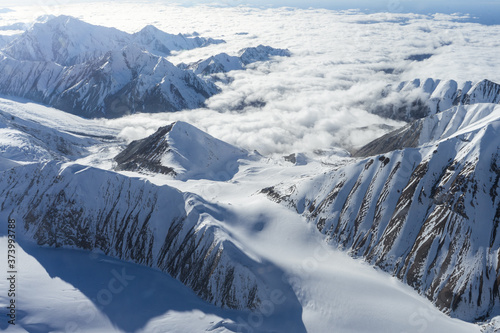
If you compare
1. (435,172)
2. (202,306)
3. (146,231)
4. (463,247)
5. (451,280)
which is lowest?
(202,306)

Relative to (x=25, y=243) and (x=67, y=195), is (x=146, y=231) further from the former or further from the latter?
(x=25, y=243)

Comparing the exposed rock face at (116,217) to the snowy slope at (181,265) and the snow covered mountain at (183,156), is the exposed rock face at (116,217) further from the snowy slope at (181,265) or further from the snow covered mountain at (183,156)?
the snow covered mountain at (183,156)

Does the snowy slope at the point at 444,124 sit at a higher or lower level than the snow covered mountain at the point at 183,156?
higher

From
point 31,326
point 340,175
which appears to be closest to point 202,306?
point 31,326

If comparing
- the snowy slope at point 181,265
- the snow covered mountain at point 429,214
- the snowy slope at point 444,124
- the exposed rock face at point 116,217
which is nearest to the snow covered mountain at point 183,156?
the snowy slope at point 181,265

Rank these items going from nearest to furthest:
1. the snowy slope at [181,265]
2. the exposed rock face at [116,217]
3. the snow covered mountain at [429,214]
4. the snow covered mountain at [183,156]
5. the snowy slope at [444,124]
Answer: the snow covered mountain at [429,214]
the snowy slope at [181,265]
the exposed rock face at [116,217]
the snowy slope at [444,124]
the snow covered mountain at [183,156]

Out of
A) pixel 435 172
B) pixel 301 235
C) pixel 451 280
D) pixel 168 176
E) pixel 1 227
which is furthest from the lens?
pixel 168 176

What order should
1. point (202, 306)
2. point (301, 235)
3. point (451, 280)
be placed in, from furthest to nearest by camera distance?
point (301, 235), point (202, 306), point (451, 280)
